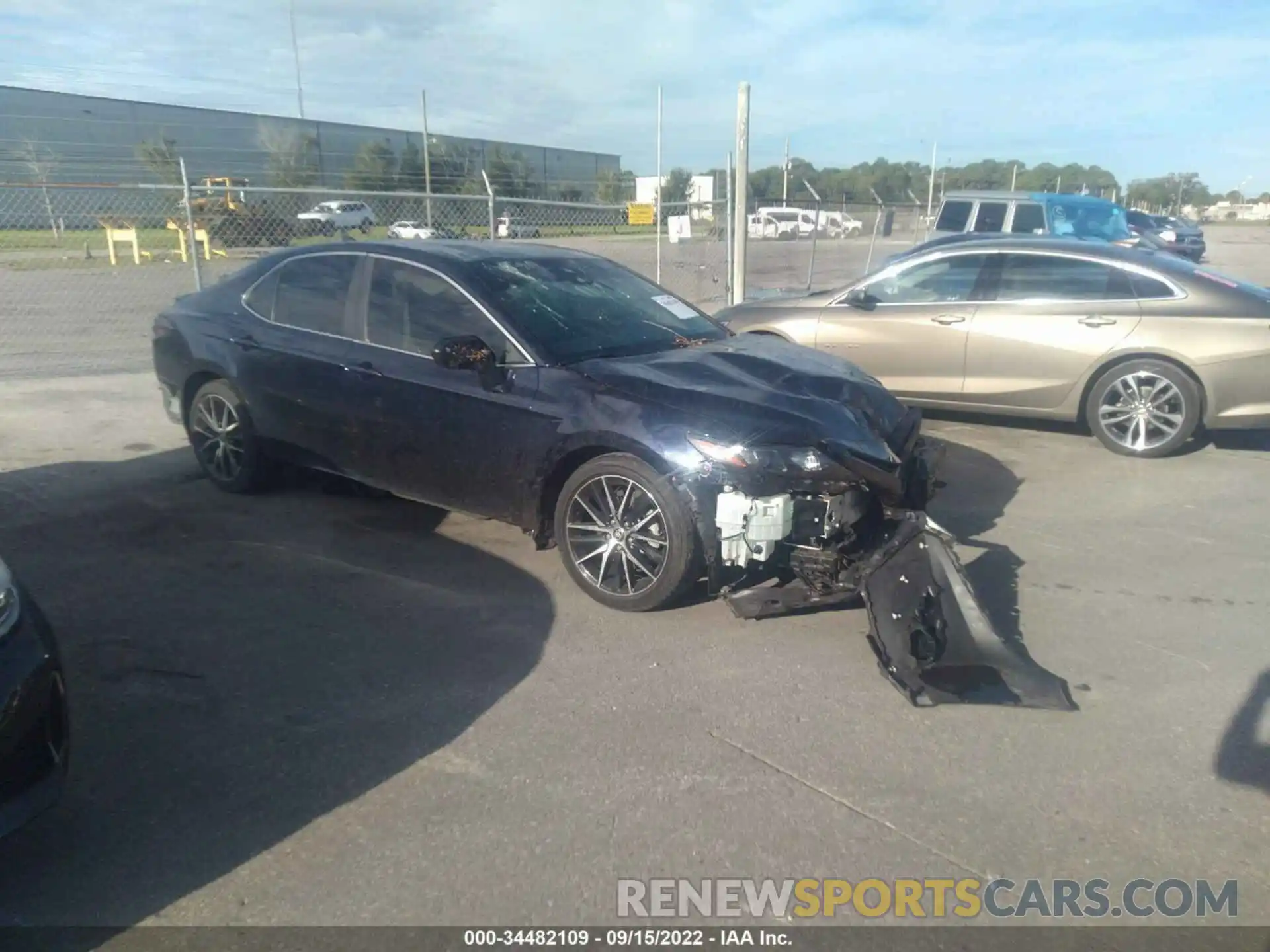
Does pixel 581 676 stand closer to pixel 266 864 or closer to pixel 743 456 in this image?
pixel 743 456

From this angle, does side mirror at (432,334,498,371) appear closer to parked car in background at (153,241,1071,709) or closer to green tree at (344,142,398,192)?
parked car in background at (153,241,1071,709)

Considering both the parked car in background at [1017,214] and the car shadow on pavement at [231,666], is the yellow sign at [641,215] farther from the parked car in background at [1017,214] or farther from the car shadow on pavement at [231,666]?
the car shadow on pavement at [231,666]

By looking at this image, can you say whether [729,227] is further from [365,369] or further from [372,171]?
[372,171]

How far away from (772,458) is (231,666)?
8.06ft

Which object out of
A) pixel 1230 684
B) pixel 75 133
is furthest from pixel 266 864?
pixel 75 133

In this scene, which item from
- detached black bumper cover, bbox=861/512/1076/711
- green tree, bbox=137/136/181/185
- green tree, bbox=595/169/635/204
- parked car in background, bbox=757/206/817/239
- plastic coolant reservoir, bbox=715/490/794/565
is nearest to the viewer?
detached black bumper cover, bbox=861/512/1076/711

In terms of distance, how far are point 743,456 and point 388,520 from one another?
266 centimetres

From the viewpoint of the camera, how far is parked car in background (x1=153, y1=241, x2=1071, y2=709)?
4.28 m

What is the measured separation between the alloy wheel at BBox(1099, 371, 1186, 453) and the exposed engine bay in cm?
392

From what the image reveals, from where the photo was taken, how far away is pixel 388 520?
604cm

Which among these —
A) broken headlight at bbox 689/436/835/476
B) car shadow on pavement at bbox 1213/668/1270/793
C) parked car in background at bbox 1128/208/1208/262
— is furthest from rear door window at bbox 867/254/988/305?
parked car in background at bbox 1128/208/1208/262

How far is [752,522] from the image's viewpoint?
425 centimetres

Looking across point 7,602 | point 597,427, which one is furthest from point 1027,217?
point 7,602

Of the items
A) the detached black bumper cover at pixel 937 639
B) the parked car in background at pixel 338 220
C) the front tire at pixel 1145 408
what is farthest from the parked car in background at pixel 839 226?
the detached black bumper cover at pixel 937 639
